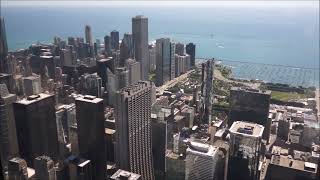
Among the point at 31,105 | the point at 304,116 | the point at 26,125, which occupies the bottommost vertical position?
the point at 304,116

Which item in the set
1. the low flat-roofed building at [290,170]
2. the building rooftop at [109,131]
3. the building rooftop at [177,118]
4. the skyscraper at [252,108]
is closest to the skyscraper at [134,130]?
the building rooftop at [109,131]

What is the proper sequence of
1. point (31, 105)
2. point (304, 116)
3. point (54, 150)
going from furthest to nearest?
1. point (304, 116)
2. point (54, 150)
3. point (31, 105)

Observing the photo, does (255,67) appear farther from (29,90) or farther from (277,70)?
(29,90)

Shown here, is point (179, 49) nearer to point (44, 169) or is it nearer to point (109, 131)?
point (109, 131)

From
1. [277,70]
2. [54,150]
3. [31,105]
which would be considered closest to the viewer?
[31,105]

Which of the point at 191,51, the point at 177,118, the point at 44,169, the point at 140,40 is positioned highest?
the point at 140,40

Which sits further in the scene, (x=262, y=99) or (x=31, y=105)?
(x=262, y=99)

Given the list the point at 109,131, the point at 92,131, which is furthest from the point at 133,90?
the point at 109,131

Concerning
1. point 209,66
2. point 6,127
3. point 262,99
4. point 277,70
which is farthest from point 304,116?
point 6,127
